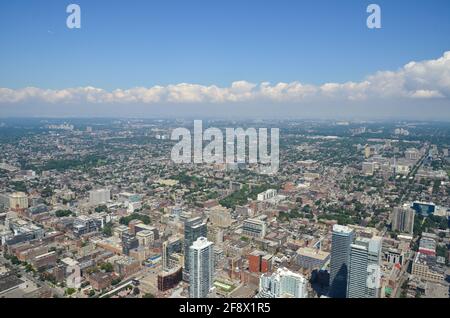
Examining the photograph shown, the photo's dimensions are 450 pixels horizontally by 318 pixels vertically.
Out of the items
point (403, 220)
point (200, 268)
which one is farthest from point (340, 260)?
point (403, 220)

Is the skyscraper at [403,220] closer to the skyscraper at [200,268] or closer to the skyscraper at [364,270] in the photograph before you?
the skyscraper at [364,270]

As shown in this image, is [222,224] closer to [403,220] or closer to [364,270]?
[403,220]

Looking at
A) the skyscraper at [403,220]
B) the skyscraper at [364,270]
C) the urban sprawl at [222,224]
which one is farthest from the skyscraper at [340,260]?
the skyscraper at [403,220]
